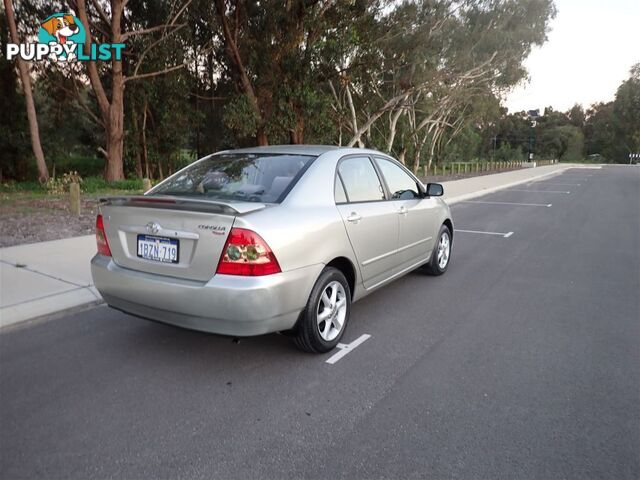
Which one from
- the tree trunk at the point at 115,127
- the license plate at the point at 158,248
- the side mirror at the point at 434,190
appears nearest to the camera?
the license plate at the point at 158,248

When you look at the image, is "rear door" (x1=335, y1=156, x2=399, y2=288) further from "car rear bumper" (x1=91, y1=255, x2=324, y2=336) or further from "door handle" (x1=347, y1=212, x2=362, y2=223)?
"car rear bumper" (x1=91, y1=255, x2=324, y2=336)

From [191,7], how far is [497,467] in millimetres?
20050

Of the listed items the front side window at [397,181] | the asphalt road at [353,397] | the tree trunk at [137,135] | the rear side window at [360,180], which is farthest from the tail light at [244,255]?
the tree trunk at [137,135]

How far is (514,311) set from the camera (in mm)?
5051

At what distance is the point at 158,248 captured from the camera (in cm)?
355

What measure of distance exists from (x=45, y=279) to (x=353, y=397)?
4137mm

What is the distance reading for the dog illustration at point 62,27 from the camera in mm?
17078

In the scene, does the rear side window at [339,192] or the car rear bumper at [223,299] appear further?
the rear side window at [339,192]

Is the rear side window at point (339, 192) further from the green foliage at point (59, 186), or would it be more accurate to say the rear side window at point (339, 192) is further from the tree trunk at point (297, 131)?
the tree trunk at point (297, 131)

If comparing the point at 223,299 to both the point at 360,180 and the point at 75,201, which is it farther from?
the point at 75,201

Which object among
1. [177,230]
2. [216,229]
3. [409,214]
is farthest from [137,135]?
[216,229]

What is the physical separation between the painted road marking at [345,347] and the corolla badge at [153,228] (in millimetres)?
1615

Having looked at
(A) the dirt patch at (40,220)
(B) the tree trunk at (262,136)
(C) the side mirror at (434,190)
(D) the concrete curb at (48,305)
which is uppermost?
(B) the tree trunk at (262,136)

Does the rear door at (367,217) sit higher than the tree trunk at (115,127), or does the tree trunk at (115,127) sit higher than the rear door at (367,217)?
the tree trunk at (115,127)
